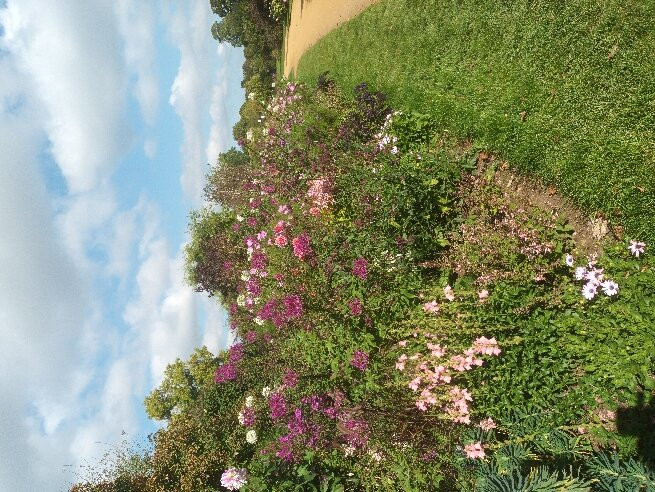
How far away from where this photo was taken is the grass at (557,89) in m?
4.79

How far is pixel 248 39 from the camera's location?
28109mm

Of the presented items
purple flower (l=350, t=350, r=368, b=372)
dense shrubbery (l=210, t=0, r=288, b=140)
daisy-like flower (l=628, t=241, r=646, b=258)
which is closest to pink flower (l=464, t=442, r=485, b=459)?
purple flower (l=350, t=350, r=368, b=372)

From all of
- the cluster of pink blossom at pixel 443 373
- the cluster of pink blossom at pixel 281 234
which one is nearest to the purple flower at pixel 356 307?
the cluster of pink blossom at pixel 443 373

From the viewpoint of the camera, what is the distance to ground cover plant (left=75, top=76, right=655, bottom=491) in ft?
14.6

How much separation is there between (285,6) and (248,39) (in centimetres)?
634

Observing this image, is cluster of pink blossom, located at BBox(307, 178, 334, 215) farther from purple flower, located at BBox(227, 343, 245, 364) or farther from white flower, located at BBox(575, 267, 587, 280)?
purple flower, located at BBox(227, 343, 245, 364)

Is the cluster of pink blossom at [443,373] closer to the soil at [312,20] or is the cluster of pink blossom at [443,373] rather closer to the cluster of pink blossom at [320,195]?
the cluster of pink blossom at [320,195]

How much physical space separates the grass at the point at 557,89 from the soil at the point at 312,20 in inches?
183

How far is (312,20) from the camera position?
17094 mm

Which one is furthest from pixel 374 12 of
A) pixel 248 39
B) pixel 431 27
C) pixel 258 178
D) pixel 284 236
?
pixel 248 39

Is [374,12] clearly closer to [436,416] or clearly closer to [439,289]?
[439,289]

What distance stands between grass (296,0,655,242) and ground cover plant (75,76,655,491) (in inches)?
15.9

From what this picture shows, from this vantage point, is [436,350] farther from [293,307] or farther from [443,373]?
[293,307]

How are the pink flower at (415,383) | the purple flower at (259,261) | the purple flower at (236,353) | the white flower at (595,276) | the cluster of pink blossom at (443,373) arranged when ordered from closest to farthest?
the white flower at (595,276), the cluster of pink blossom at (443,373), the pink flower at (415,383), the purple flower at (259,261), the purple flower at (236,353)
